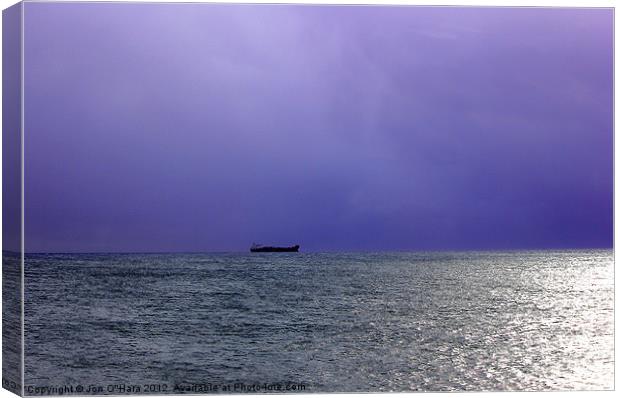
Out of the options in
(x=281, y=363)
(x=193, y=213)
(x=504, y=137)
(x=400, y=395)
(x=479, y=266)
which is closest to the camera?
(x=400, y=395)

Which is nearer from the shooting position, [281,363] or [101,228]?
[281,363]

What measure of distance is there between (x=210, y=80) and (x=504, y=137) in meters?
4.01

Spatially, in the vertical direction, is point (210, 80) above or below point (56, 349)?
above

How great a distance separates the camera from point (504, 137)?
12.3m

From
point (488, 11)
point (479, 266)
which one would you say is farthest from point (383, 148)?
point (479, 266)

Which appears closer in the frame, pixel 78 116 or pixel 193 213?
pixel 78 116

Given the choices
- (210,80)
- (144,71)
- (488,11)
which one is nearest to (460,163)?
(488,11)

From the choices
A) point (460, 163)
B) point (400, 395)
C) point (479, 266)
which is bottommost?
point (400, 395)

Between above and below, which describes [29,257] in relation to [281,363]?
above

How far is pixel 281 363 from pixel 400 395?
5.41 feet

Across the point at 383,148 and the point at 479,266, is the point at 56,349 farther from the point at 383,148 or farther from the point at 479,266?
the point at 479,266

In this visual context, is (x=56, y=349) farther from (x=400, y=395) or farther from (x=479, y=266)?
(x=479, y=266)

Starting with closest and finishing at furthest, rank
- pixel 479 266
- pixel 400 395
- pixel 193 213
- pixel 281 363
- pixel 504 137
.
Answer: pixel 400 395 → pixel 281 363 → pixel 504 137 → pixel 193 213 → pixel 479 266

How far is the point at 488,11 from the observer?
10977 millimetres
